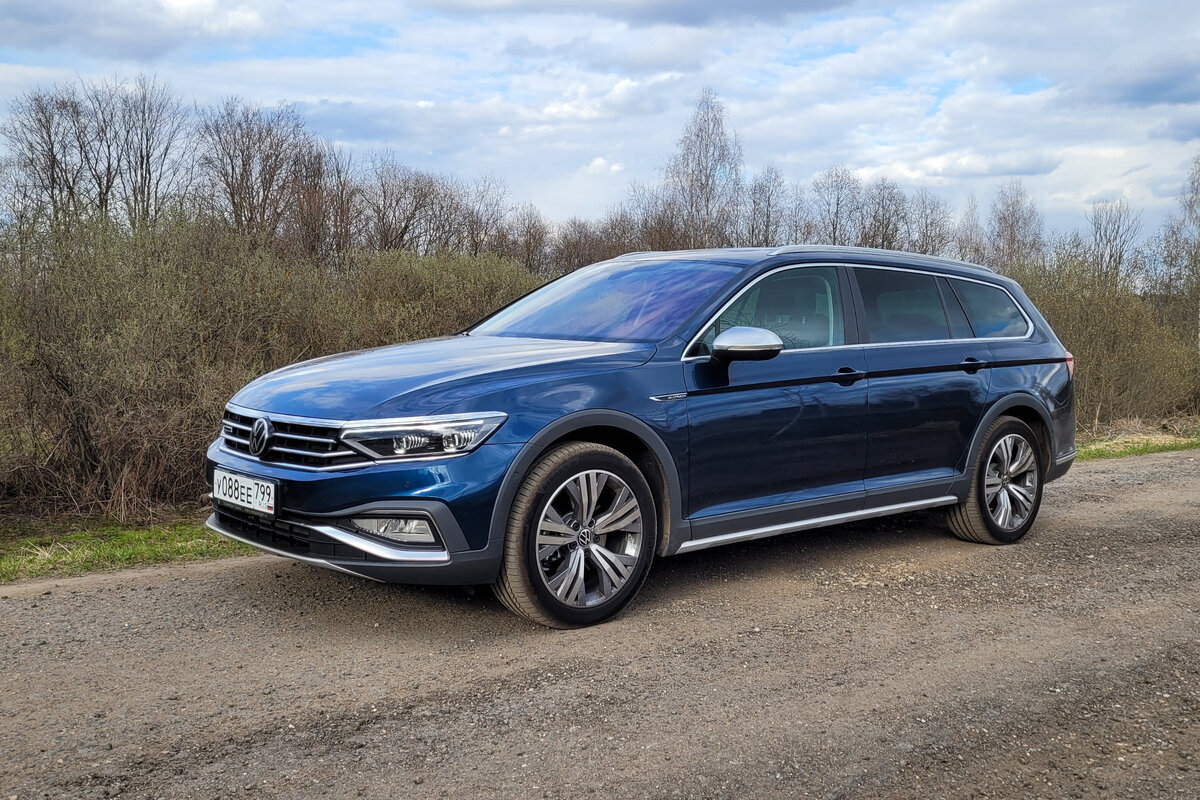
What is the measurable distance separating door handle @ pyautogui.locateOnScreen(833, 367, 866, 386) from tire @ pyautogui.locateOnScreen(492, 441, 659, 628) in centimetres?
140

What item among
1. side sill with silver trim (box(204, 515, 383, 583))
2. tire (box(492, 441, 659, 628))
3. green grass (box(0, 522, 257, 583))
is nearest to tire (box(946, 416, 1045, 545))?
tire (box(492, 441, 659, 628))

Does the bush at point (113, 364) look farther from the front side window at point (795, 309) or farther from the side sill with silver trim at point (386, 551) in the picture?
the front side window at point (795, 309)

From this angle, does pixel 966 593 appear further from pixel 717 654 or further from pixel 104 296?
pixel 104 296

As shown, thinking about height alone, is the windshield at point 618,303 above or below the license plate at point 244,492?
above

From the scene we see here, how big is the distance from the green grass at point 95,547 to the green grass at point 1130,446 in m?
9.64

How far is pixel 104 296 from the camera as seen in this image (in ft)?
26.2

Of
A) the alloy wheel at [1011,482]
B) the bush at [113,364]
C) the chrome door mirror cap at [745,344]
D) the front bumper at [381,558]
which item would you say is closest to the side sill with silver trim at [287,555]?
the front bumper at [381,558]

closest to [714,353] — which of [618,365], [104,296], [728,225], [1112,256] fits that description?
[618,365]

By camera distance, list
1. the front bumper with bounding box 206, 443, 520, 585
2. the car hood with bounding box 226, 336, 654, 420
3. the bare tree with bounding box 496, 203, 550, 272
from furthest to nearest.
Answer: the bare tree with bounding box 496, 203, 550, 272 → the car hood with bounding box 226, 336, 654, 420 → the front bumper with bounding box 206, 443, 520, 585

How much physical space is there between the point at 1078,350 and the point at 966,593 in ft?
43.6

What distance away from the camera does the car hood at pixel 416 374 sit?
14.4 ft

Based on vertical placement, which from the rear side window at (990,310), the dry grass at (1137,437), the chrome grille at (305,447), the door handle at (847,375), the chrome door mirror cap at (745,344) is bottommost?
the dry grass at (1137,437)

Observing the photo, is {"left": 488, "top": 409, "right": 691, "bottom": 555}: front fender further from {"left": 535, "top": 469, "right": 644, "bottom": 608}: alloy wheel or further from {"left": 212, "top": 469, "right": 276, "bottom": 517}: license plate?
{"left": 212, "top": 469, "right": 276, "bottom": 517}: license plate

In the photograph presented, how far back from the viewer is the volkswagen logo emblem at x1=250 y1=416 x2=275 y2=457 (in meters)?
4.58
